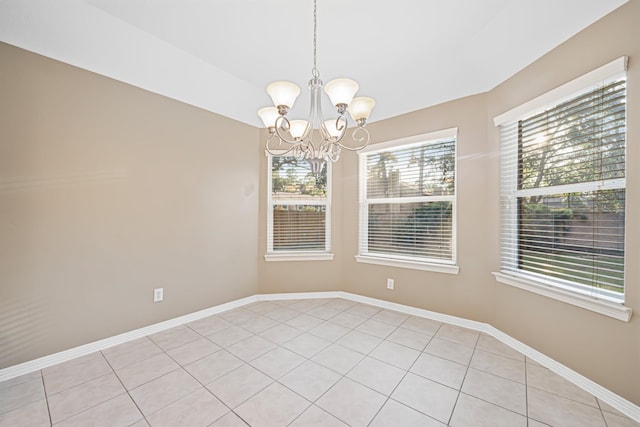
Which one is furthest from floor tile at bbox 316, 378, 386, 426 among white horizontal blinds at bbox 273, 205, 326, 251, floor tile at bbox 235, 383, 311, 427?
white horizontal blinds at bbox 273, 205, 326, 251

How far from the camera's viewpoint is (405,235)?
3146mm

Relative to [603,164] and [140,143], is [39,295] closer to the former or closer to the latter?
[140,143]

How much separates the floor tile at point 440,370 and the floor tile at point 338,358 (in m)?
0.45

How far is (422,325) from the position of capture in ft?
8.96

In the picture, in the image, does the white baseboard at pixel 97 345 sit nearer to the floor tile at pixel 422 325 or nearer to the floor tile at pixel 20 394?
the floor tile at pixel 20 394

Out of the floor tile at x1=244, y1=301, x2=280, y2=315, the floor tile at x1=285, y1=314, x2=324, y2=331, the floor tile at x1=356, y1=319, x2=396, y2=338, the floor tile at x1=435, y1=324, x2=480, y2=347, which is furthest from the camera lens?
the floor tile at x1=244, y1=301, x2=280, y2=315

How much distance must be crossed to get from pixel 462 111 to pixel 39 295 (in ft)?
13.0

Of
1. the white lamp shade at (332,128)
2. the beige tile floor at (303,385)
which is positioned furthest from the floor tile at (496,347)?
the white lamp shade at (332,128)

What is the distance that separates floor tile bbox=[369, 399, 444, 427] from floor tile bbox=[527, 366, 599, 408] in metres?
0.88

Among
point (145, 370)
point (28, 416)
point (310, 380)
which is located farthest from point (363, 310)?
point (28, 416)

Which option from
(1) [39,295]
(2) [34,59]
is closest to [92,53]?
(2) [34,59]

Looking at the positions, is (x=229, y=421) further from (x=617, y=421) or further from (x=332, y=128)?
(x=617, y=421)

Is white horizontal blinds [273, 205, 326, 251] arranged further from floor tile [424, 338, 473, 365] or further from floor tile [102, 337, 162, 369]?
floor tile [424, 338, 473, 365]

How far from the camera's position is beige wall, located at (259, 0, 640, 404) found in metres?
1.55
